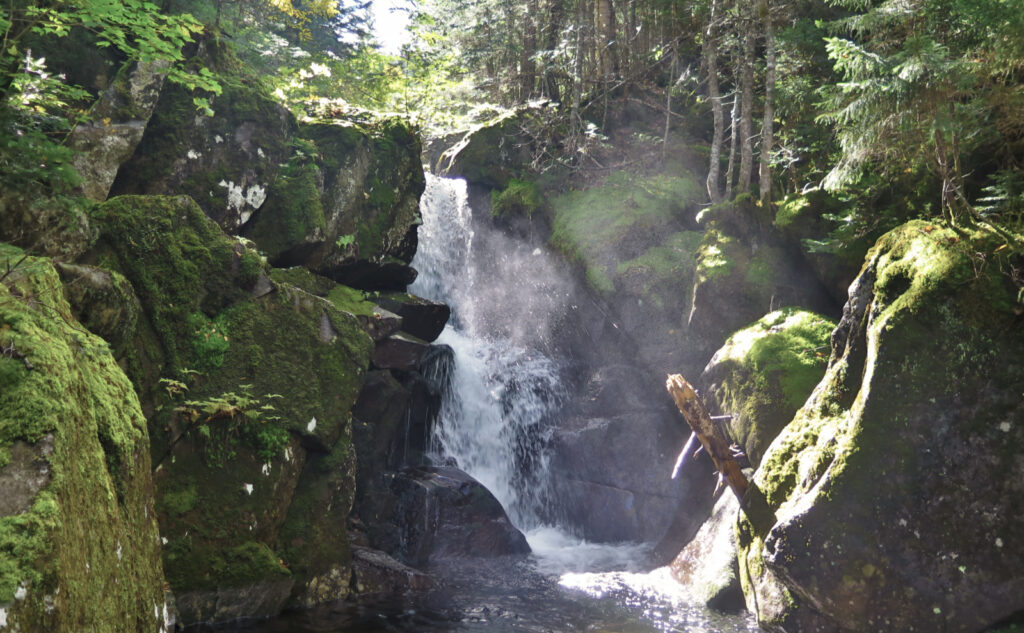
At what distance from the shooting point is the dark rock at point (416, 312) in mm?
12188

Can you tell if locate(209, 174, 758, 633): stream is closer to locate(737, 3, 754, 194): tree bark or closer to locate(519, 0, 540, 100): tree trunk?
locate(519, 0, 540, 100): tree trunk

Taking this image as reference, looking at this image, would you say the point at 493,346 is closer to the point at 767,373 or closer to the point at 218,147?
the point at 767,373

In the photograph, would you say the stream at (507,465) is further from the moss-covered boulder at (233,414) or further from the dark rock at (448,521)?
the moss-covered boulder at (233,414)

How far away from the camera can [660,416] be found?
1223 cm

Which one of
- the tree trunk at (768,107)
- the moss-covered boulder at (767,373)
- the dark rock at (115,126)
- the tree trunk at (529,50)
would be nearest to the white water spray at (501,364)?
the moss-covered boulder at (767,373)

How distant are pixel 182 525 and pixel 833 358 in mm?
Result: 7775

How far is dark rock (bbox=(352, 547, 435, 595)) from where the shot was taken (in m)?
8.08

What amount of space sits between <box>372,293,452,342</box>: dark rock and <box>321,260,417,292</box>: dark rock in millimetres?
419

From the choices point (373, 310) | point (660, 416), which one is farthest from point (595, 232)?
point (373, 310)

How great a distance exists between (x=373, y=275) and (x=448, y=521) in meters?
5.13

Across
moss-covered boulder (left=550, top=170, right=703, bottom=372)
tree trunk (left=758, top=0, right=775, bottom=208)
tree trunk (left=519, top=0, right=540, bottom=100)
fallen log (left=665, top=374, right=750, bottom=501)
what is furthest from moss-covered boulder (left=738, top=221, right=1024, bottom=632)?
tree trunk (left=519, top=0, right=540, bottom=100)

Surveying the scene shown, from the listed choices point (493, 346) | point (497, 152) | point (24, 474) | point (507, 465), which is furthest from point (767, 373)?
point (497, 152)

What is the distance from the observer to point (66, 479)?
3006 millimetres

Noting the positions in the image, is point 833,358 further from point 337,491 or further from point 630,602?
point 337,491
